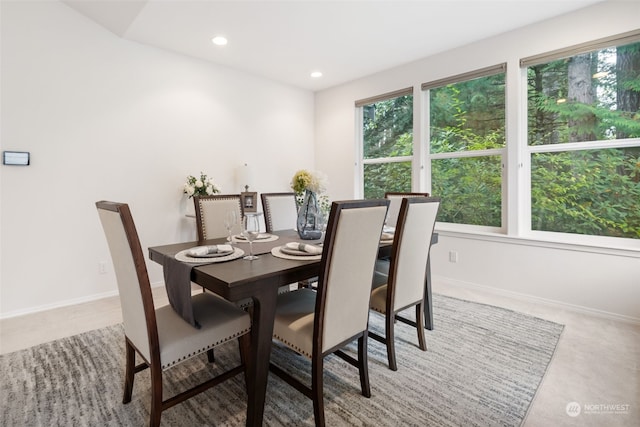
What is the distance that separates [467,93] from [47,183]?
422cm

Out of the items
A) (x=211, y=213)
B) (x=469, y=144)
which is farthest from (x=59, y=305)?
(x=469, y=144)

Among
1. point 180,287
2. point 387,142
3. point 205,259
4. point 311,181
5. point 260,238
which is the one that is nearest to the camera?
point 180,287

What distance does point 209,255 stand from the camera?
1.74 m

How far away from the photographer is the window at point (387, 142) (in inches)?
165

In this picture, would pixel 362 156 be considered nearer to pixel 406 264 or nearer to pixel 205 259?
pixel 406 264

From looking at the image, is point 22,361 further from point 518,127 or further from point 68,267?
point 518,127

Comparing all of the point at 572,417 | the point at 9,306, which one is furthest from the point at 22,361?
the point at 572,417

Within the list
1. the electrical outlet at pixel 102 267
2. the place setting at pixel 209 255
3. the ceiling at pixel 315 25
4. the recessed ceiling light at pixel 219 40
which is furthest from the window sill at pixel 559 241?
the electrical outlet at pixel 102 267

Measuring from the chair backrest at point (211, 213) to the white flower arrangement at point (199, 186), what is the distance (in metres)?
1.19

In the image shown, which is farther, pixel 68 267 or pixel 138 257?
pixel 68 267

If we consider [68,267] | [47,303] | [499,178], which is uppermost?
[499,178]

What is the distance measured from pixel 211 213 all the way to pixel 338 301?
1.43m

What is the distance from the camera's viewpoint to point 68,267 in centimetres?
312
